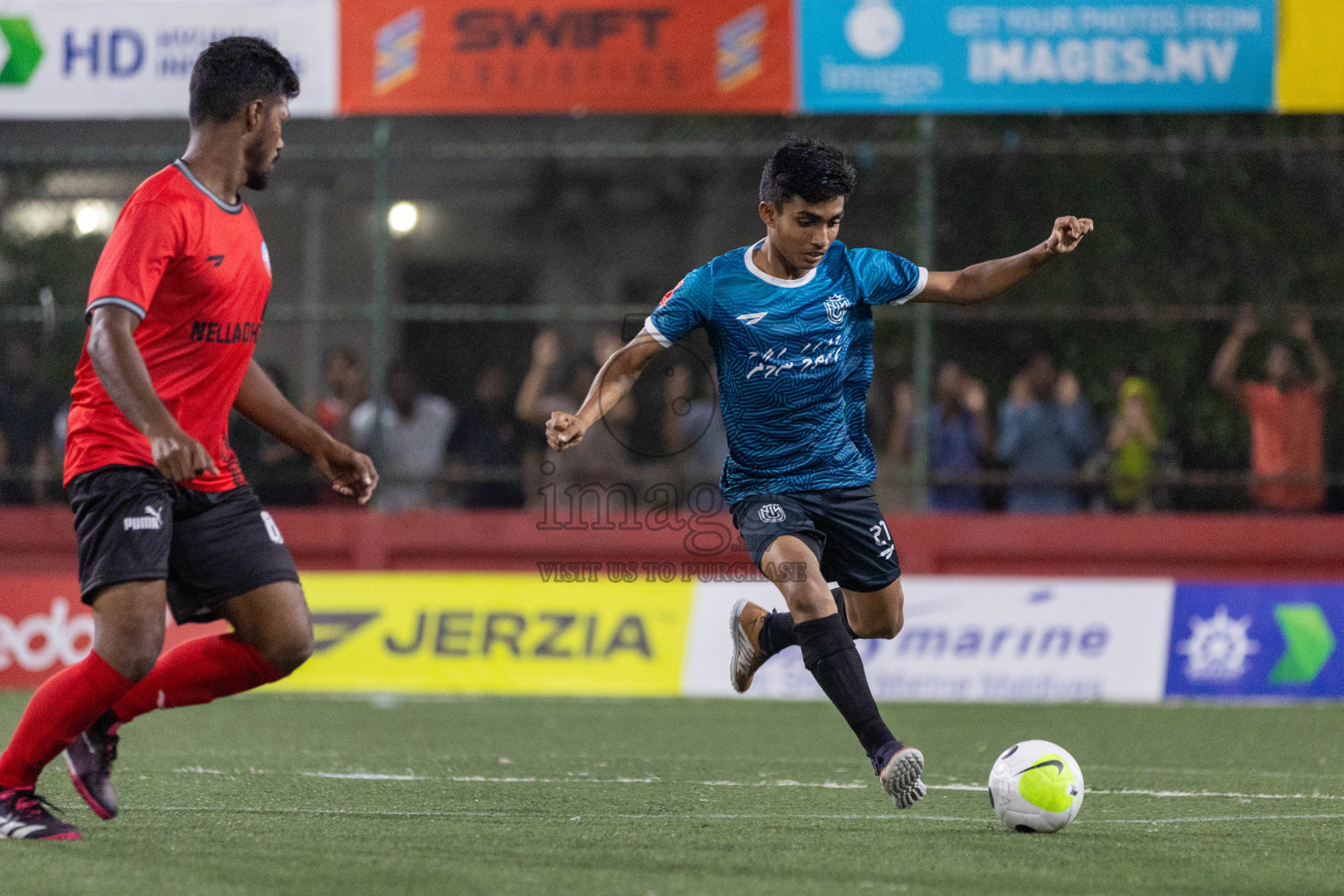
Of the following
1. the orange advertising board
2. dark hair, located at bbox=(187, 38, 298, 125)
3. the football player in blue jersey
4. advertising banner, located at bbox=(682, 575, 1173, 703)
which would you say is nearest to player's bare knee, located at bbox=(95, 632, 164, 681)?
dark hair, located at bbox=(187, 38, 298, 125)

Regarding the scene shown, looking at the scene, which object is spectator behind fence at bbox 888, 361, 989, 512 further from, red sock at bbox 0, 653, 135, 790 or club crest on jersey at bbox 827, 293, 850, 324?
red sock at bbox 0, 653, 135, 790

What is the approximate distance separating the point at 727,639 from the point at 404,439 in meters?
2.93

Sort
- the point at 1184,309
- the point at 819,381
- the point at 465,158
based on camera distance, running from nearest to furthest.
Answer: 1. the point at 819,381
2. the point at 1184,309
3. the point at 465,158

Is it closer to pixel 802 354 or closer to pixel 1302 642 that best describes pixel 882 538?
pixel 802 354

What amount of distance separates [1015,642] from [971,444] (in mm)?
1746

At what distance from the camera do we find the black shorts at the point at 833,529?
582cm

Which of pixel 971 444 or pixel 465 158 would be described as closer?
pixel 971 444

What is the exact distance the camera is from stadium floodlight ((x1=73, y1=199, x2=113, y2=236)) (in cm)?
1387

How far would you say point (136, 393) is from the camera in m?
4.41

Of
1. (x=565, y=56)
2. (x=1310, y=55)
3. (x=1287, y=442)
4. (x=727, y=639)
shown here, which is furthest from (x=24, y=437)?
(x=1310, y=55)

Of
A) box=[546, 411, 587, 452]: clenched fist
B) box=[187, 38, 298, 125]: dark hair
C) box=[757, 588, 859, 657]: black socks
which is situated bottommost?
box=[757, 588, 859, 657]: black socks

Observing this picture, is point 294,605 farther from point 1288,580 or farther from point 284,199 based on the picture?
point 284,199

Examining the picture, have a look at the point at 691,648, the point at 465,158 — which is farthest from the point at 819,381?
the point at 465,158

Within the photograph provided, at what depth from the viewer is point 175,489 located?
4.81 metres
